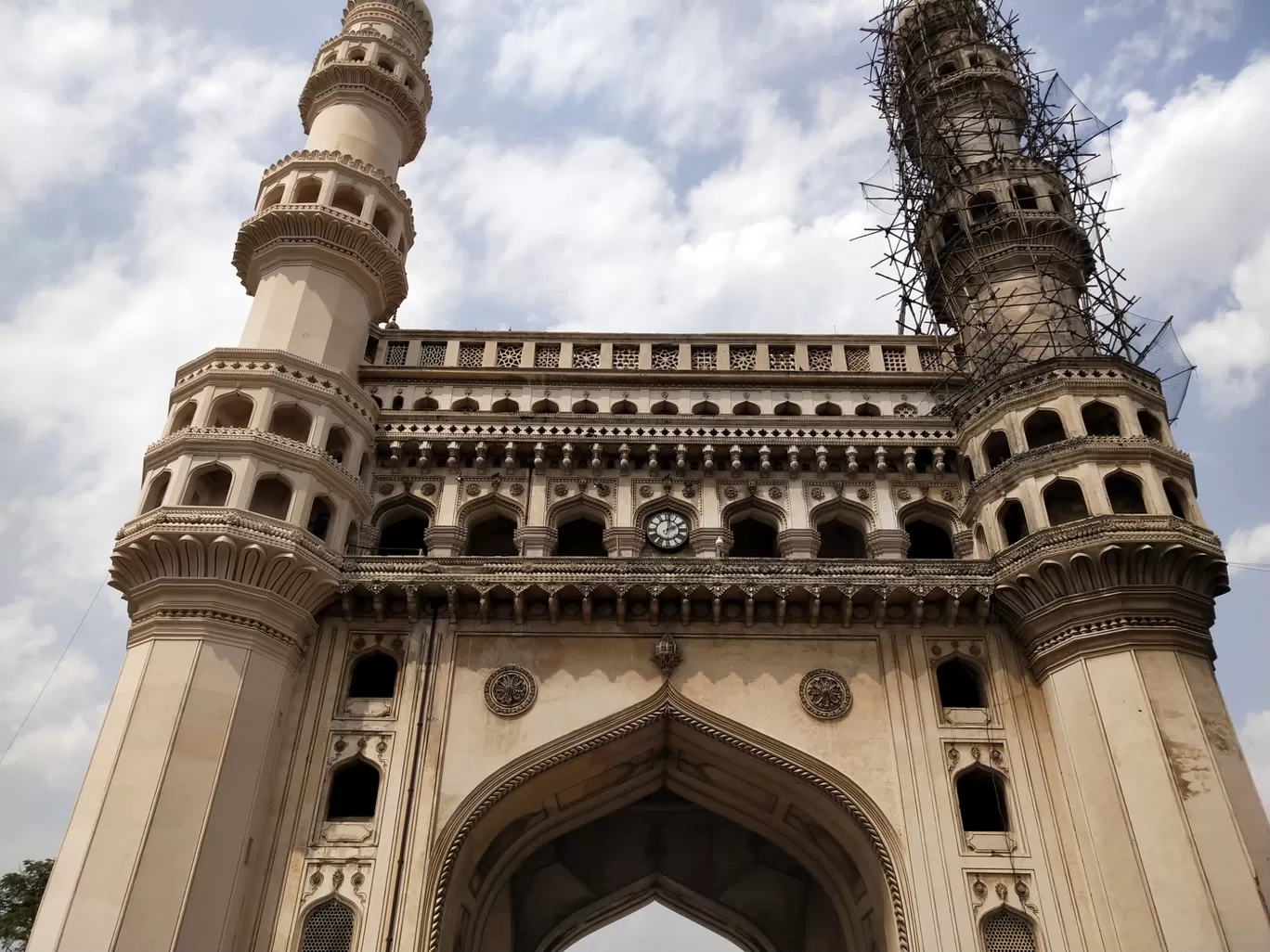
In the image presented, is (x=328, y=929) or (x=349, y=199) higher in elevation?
(x=349, y=199)

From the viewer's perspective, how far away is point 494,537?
63.9 feet

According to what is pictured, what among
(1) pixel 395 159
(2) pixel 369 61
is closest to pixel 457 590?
(1) pixel 395 159

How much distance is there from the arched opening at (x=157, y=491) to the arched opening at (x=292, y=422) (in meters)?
1.86

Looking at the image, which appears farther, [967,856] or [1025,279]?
[1025,279]

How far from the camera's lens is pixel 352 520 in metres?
18.1

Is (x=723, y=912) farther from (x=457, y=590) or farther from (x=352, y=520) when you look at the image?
(x=352, y=520)

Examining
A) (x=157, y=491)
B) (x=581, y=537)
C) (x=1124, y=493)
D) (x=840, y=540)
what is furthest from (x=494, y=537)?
(x=1124, y=493)

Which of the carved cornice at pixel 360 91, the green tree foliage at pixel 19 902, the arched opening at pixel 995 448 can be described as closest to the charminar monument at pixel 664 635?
the arched opening at pixel 995 448

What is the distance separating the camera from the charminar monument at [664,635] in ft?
47.6

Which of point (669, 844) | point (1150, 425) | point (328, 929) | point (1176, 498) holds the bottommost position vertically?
point (328, 929)

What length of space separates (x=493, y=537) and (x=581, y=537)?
161 centimetres

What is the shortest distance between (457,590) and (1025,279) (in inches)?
501

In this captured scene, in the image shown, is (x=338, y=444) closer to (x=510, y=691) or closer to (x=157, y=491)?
(x=157, y=491)

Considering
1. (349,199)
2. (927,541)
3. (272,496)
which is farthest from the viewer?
(349,199)
